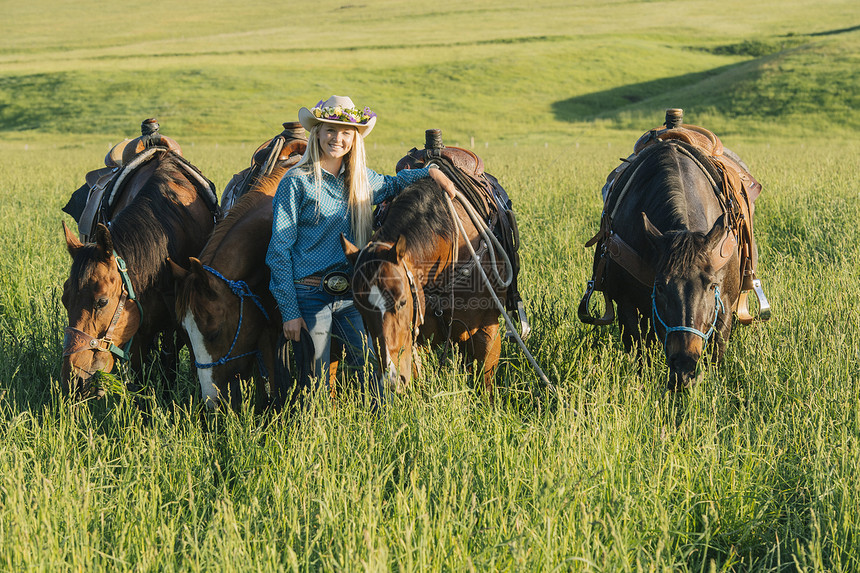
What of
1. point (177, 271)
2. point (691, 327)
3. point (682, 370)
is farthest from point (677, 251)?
point (177, 271)

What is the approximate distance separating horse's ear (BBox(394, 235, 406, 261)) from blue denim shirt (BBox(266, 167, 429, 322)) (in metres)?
0.60

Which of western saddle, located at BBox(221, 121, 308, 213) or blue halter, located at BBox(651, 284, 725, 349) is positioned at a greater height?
western saddle, located at BBox(221, 121, 308, 213)

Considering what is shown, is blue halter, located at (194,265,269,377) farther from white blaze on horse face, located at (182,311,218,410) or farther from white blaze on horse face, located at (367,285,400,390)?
white blaze on horse face, located at (367,285,400,390)

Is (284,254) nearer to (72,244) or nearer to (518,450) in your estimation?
(72,244)

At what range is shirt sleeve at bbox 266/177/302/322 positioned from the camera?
362 centimetres

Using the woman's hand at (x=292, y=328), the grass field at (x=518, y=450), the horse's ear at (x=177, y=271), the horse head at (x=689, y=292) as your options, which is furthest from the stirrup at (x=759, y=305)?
the horse's ear at (x=177, y=271)

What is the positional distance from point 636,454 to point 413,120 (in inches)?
1419

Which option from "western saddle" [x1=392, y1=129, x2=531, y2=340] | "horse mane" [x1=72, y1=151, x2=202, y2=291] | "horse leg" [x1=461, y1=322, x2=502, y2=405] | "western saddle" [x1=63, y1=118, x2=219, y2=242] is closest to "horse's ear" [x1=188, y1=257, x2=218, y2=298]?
"horse mane" [x1=72, y1=151, x2=202, y2=291]

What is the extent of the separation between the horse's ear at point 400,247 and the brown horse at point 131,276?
1.39 m

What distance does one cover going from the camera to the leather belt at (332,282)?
3730 mm

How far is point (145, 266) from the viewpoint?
3.91m

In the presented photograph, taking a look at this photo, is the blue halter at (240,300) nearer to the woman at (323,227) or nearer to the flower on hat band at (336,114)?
the woman at (323,227)

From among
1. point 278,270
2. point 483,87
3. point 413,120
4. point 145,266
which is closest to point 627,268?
point 278,270

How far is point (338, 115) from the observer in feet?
12.1
